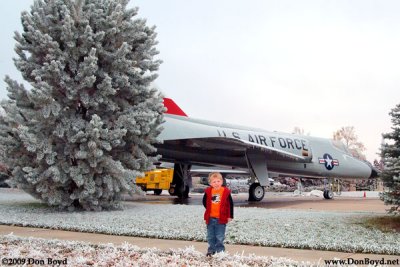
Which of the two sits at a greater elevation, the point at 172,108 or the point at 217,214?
the point at 172,108

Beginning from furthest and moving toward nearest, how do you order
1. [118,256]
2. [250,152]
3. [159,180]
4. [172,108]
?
[159,180]
[250,152]
[172,108]
[118,256]

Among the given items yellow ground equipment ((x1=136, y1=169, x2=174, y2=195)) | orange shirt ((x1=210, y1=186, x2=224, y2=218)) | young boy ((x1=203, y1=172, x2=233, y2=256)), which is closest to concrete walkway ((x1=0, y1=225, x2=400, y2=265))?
young boy ((x1=203, y1=172, x2=233, y2=256))

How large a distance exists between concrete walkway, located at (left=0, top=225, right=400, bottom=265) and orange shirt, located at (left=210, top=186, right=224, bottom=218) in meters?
0.65

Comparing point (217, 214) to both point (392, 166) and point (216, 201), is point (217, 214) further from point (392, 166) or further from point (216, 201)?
point (392, 166)

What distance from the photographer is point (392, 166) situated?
27.6ft

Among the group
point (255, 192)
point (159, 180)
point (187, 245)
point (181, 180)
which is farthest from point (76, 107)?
point (159, 180)

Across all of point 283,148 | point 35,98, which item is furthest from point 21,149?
point 283,148

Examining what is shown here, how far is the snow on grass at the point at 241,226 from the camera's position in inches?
285

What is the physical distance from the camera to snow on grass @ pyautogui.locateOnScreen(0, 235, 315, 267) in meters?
5.41

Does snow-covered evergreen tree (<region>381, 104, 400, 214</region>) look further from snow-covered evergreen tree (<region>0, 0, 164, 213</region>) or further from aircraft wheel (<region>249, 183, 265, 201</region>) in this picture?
aircraft wheel (<region>249, 183, 265, 201</region>)

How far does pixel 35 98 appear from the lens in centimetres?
1164

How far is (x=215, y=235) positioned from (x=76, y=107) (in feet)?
26.0

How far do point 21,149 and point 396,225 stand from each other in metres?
9.50

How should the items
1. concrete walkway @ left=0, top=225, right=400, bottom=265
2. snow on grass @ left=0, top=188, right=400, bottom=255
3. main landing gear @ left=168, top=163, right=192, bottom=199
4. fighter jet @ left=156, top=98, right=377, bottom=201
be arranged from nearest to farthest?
concrete walkway @ left=0, top=225, right=400, bottom=265, snow on grass @ left=0, top=188, right=400, bottom=255, fighter jet @ left=156, top=98, right=377, bottom=201, main landing gear @ left=168, top=163, right=192, bottom=199
